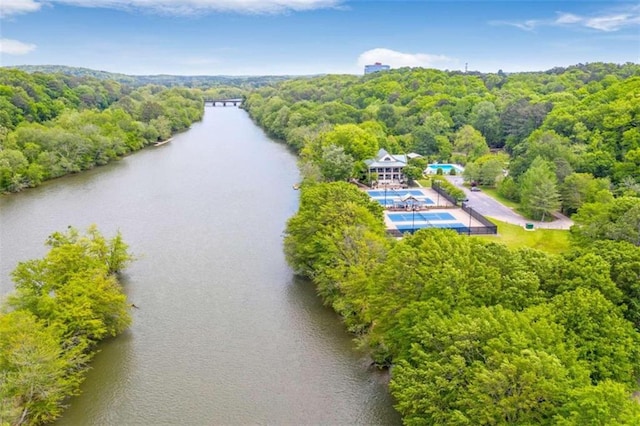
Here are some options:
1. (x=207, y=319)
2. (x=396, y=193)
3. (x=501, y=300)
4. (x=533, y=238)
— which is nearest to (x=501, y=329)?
(x=501, y=300)

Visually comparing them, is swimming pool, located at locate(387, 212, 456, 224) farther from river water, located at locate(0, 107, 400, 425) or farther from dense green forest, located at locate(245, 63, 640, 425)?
river water, located at locate(0, 107, 400, 425)

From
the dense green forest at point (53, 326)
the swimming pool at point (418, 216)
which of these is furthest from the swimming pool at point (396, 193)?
the dense green forest at point (53, 326)

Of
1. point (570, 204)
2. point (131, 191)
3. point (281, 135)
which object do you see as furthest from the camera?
point (281, 135)

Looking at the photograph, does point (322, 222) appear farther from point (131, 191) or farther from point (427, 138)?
point (427, 138)

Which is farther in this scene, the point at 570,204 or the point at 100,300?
the point at 570,204

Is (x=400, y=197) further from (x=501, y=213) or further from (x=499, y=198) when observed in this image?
(x=499, y=198)

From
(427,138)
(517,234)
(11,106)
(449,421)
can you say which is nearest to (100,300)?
(449,421)

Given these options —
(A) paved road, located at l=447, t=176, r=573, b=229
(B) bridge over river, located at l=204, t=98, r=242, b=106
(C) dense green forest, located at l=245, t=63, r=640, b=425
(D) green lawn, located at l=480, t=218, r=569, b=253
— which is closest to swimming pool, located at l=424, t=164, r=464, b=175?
(A) paved road, located at l=447, t=176, r=573, b=229
